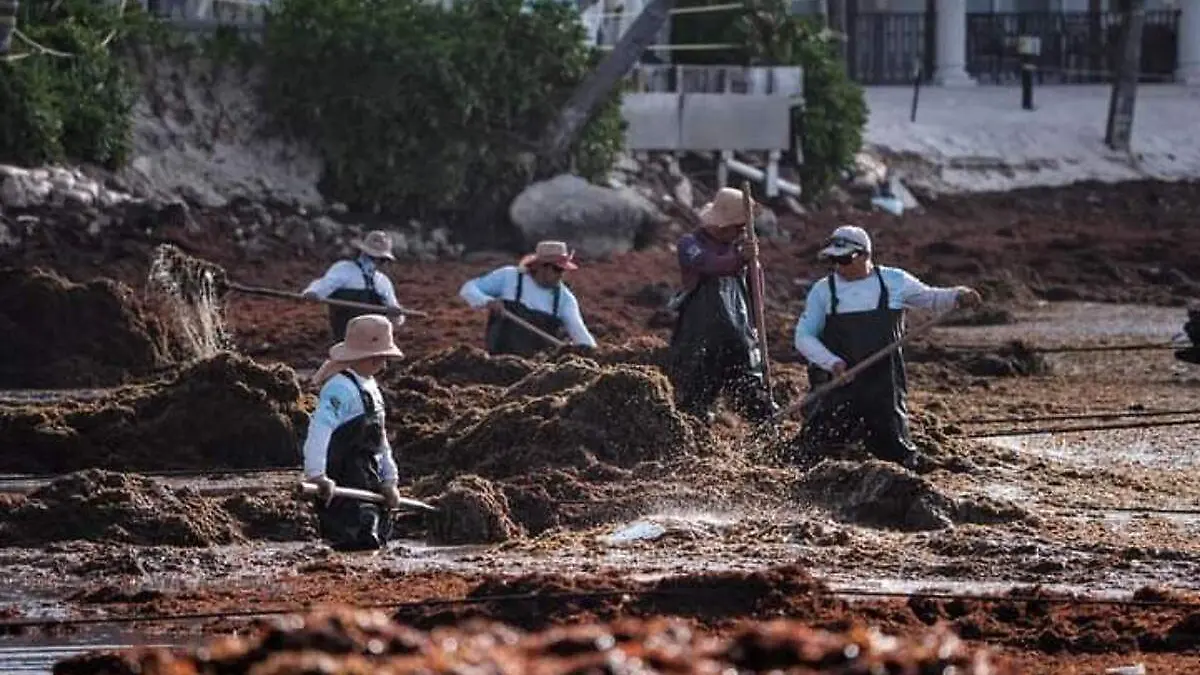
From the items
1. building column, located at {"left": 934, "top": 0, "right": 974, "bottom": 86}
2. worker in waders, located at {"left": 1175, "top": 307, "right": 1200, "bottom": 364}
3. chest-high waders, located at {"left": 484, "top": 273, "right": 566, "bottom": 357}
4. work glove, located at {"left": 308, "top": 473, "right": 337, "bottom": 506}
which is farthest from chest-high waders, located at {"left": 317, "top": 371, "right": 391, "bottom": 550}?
building column, located at {"left": 934, "top": 0, "right": 974, "bottom": 86}

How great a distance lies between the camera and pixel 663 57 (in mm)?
41000

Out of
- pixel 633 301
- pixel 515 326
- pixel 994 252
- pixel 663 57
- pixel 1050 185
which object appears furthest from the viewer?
pixel 1050 185

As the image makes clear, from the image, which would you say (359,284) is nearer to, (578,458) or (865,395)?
(578,458)

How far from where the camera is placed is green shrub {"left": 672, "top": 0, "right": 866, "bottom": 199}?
39750 millimetres

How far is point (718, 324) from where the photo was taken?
17.5m

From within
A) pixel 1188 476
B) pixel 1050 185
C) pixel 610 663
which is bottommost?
pixel 1050 185

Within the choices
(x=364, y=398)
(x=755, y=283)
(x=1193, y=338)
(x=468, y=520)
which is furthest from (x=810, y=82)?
(x=364, y=398)

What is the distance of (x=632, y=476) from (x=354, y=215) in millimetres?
16798

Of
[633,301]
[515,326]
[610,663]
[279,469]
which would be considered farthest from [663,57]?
[610,663]

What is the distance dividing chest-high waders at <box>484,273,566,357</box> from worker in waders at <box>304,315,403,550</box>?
20.8ft

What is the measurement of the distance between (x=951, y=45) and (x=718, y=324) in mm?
33197

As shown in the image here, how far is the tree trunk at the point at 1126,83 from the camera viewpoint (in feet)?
150

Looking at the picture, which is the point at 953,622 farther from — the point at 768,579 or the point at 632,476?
the point at 632,476

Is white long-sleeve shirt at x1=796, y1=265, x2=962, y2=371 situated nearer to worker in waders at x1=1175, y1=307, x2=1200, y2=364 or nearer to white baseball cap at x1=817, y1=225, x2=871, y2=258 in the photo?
white baseball cap at x1=817, y1=225, x2=871, y2=258
